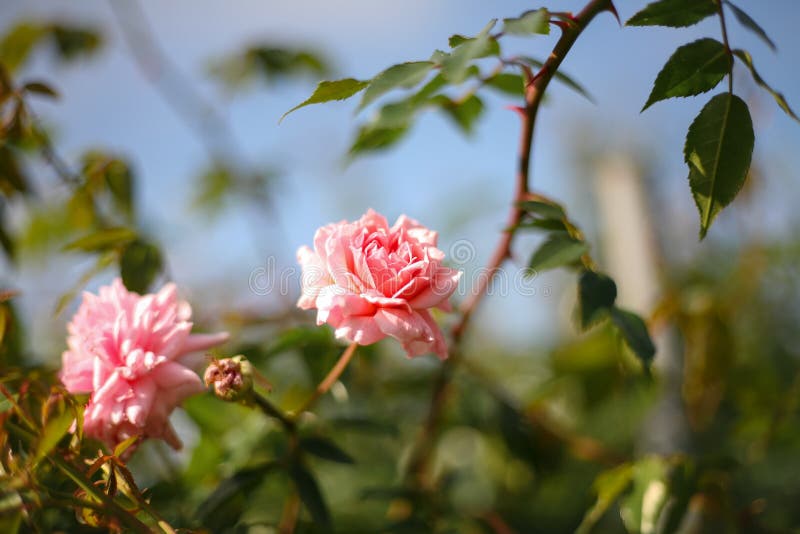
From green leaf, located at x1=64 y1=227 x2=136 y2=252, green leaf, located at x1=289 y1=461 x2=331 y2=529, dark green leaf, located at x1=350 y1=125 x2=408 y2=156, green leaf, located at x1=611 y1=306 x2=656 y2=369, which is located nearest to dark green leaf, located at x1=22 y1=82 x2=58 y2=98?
green leaf, located at x1=64 y1=227 x2=136 y2=252

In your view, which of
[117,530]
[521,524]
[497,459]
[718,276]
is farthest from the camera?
[718,276]

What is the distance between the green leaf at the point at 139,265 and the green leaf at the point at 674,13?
0.34 metres

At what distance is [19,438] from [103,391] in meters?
0.06

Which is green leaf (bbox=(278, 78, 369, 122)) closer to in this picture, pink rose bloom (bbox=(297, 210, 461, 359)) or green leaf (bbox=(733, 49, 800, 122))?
pink rose bloom (bbox=(297, 210, 461, 359))

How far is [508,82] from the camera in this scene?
45 centimetres

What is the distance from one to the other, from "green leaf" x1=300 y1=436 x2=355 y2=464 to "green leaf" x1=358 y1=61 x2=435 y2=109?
0.25 meters

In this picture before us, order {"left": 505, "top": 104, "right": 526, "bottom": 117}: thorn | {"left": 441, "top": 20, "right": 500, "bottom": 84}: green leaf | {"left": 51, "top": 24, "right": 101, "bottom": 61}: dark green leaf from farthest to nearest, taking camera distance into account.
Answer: {"left": 51, "top": 24, "right": 101, "bottom": 61}: dark green leaf
{"left": 505, "top": 104, "right": 526, "bottom": 117}: thorn
{"left": 441, "top": 20, "right": 500, "bottom": 84}: green leaf

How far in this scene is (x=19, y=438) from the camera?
0.33 m

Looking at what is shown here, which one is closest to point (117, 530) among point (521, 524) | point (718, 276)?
point (521, 524)

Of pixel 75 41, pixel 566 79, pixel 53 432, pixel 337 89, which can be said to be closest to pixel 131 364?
pixel 53 432

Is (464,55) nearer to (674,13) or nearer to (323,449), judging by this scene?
(674,13)

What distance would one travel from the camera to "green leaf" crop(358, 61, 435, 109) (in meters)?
0.28

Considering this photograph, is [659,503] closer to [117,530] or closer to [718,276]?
[117,530]

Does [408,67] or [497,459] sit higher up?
[408,67]
